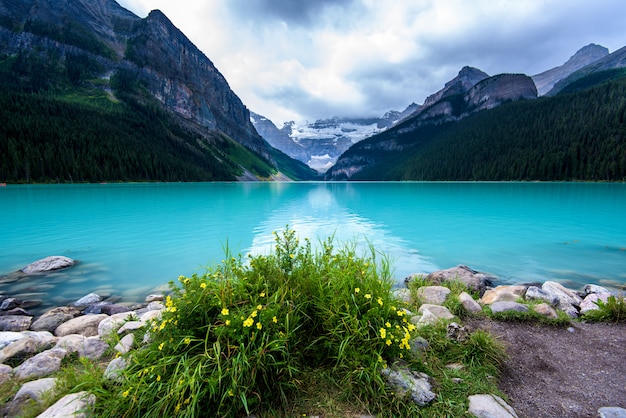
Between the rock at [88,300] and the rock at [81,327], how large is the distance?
249cm

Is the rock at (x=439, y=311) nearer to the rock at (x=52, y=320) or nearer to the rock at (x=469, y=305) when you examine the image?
the rock at (x=469, y=305)

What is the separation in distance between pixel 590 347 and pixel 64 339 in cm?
1004

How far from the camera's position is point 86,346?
202 inches

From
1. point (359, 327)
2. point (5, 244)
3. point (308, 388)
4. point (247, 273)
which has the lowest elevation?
point (5, 244)

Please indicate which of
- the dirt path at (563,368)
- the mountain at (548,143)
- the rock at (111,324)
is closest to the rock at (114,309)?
the rock at (111,324)

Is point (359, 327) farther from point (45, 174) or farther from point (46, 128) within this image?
point (46, 128)

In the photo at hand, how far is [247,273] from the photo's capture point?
4.52m

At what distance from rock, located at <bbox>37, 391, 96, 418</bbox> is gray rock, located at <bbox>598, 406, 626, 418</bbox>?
615 cm

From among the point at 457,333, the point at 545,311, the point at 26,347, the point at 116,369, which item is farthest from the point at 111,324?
the point at 545,311

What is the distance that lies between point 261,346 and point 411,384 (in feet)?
6.57

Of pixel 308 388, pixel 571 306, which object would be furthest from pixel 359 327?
pixel 571 306

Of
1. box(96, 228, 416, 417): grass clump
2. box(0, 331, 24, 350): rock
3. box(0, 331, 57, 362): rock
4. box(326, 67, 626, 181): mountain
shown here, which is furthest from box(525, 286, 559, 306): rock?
box(326, 67, 626, 181): mountain

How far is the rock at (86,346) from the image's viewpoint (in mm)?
4984

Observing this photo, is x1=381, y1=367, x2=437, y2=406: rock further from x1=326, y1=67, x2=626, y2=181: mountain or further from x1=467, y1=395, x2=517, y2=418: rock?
x1=326, y1=67, x2=626, y2=181: mountain
